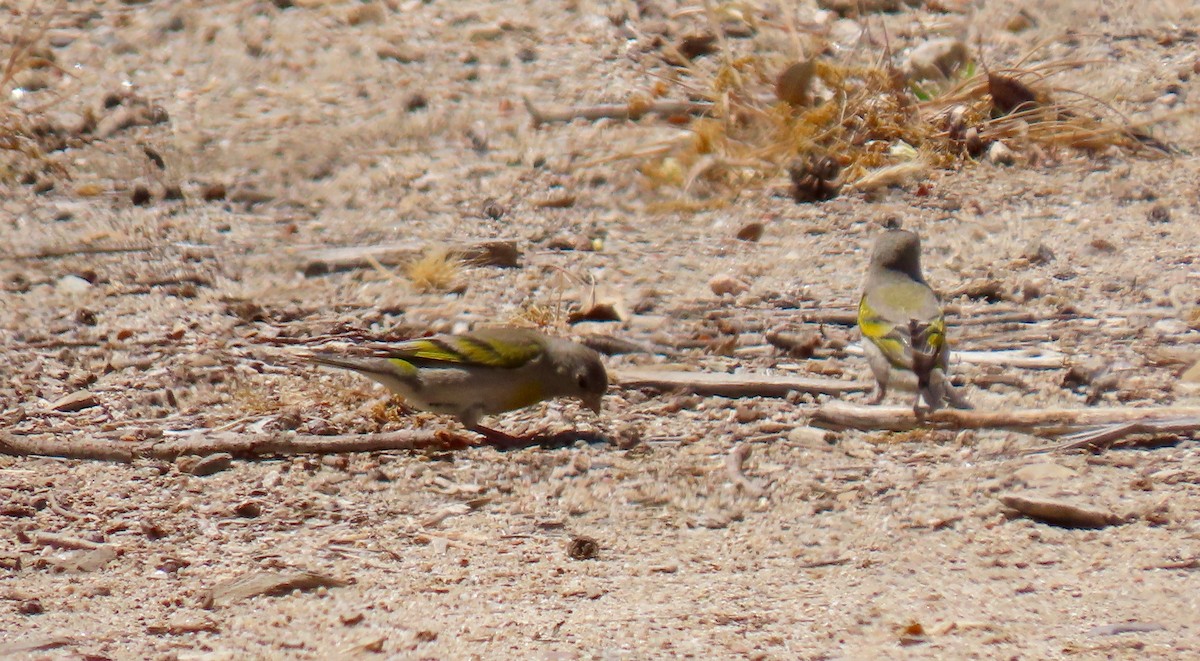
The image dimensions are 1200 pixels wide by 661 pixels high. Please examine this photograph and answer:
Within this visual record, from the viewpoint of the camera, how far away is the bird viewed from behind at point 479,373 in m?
5.57

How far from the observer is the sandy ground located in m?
4.04

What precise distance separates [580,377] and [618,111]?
340cm

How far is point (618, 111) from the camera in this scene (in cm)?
866

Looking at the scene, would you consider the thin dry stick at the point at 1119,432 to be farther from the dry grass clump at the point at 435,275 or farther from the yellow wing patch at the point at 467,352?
the dry grass clump at the point at 435,275

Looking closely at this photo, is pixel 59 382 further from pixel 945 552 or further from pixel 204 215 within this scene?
pixel 945 552

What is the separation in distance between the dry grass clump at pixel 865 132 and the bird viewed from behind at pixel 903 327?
1.54m

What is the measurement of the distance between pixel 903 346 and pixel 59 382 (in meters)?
3.28

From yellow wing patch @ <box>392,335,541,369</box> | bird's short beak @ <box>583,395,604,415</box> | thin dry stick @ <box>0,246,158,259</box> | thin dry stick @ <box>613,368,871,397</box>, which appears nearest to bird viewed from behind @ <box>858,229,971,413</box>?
thin dry stick @ <box>613,368,871,397</box>

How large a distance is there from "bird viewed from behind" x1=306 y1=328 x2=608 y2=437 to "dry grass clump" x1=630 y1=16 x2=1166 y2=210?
2.24m

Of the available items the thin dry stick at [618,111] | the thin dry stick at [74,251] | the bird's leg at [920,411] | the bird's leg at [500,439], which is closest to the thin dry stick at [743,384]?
the bird's leg at [920,411]

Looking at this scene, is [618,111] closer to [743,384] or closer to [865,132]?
[865,132]

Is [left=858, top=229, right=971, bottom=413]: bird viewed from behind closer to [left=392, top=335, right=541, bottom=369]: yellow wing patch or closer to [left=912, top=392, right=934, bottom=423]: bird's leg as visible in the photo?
[left=912, top=392, right=934, bottom=423]: bird's leg

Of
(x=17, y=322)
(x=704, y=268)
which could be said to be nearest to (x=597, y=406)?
(x=704, y=268)

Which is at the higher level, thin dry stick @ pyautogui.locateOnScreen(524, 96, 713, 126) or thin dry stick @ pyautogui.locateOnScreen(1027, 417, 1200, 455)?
thin dry stick @ pyautogui.locateOnScreen(1027, 417, 1200, 455)
